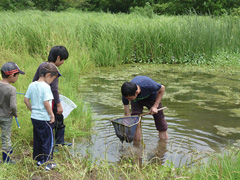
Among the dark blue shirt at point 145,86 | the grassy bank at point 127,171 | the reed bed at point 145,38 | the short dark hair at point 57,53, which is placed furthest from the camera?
the reed bed at point 145,38

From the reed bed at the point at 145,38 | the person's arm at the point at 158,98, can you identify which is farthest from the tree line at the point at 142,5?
the person's arm at the point at 158,98

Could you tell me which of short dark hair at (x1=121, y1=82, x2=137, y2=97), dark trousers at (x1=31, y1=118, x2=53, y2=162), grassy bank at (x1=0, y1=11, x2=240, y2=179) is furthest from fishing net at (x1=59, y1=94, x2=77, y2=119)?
grassy bank at (x1=0, y1=11, x2=240, y2=179)

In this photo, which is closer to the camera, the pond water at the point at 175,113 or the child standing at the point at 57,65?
the child standing at the point at 57,65

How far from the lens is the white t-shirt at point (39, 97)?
3.65 metres

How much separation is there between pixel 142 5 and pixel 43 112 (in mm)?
27422

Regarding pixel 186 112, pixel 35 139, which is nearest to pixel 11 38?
pixel 186 112

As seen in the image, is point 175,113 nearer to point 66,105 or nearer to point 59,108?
point 66,105

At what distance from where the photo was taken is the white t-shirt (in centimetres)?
365

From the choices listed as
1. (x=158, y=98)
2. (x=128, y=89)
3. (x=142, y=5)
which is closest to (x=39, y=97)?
(x=128, y=89)

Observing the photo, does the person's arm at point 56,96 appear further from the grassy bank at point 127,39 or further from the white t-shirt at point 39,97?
the grassy bank at point 127,39

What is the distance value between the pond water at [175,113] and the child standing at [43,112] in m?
0.68

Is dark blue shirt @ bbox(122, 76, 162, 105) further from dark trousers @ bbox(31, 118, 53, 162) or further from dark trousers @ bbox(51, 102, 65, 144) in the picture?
dark trousers @ bbox(31, 118, 53, 162)

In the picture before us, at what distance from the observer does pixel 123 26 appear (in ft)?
39.3

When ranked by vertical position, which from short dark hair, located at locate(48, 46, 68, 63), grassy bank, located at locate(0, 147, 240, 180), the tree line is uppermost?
the tree line
